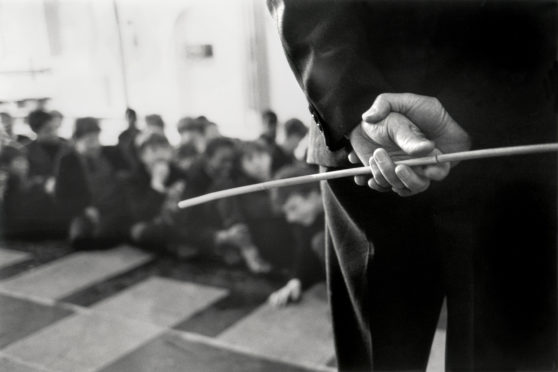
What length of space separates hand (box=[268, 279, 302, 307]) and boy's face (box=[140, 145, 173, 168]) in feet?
2.74

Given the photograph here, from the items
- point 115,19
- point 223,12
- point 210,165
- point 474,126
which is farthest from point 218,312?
point 115,19

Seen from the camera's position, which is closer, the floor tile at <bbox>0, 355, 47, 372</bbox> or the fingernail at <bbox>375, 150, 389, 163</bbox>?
the fingernail at <bbox>375, 150, 389, 163</bbox>

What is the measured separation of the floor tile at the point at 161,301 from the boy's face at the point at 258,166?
414mm

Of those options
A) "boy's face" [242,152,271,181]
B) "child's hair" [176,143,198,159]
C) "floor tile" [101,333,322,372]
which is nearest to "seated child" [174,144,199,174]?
"child's hair" [176,143,198,159]

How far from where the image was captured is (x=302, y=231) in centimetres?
180

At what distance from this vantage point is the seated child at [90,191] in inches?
90.3

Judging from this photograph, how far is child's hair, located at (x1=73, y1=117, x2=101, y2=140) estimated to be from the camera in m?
2.61

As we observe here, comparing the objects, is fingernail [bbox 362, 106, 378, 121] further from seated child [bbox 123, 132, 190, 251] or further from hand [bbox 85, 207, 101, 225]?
hand [bbox 85, 207, 101, 225]

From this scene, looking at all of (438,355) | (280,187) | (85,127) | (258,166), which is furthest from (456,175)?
(85,127)

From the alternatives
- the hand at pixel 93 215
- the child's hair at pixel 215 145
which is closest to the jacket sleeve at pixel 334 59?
the child's hair at pixel 215 145

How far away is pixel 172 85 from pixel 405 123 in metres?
2.52

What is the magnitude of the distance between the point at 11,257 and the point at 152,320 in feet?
3.03

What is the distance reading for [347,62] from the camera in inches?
25.3

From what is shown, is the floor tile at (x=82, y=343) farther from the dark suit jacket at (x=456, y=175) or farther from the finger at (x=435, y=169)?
the finger at (x=435, y=169)
